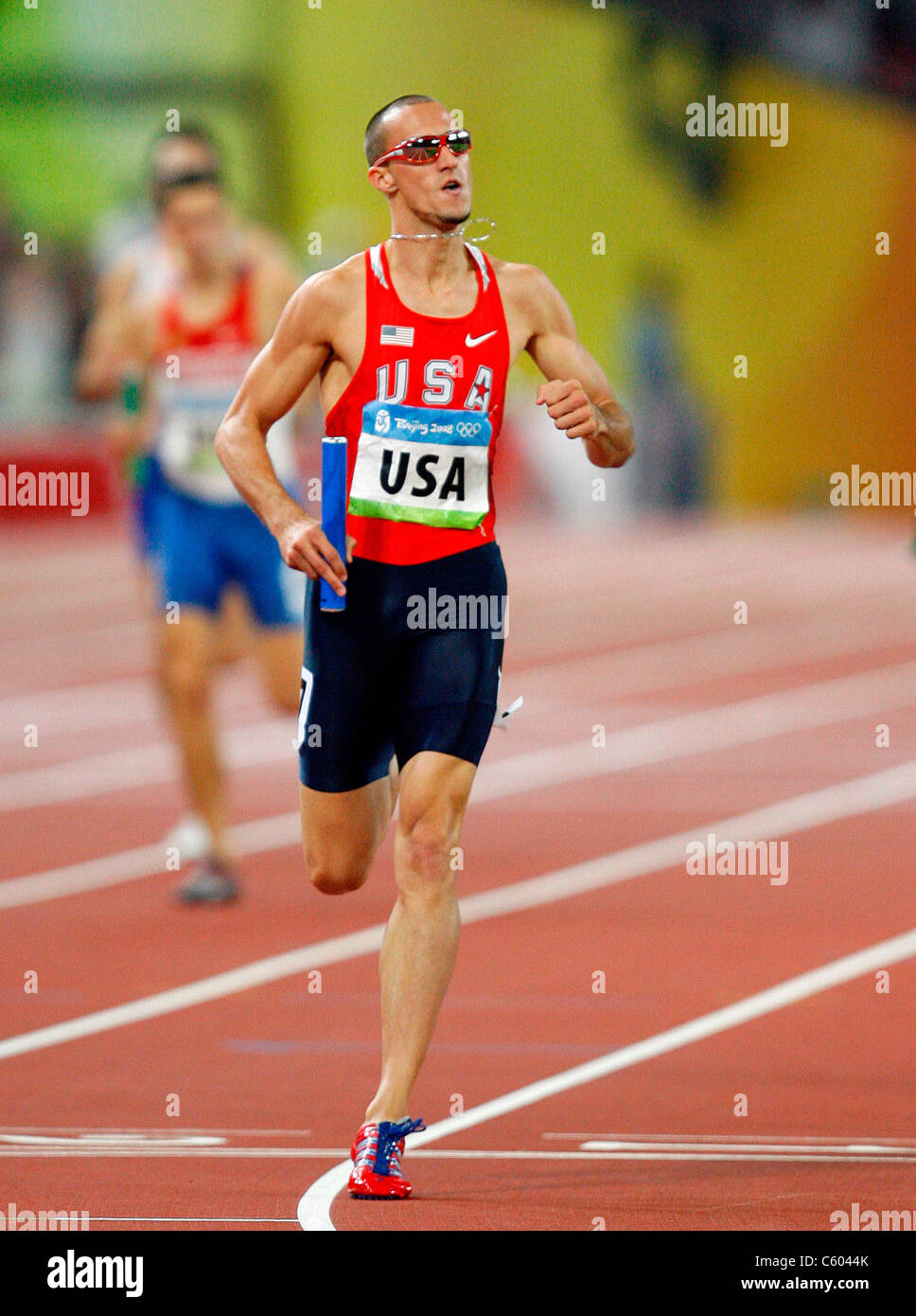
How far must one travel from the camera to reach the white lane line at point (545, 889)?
302 inches

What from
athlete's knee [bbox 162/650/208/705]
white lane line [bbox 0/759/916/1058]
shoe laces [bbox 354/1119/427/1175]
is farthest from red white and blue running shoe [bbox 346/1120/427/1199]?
athlete's knee [bbox 162/650/208/705]

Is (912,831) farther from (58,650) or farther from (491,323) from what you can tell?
(58,650)

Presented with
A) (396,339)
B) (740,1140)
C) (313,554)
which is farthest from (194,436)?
(740,1140)

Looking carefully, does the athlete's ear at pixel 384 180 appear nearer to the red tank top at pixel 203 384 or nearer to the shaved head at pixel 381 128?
the shaved head at pixel 381 128

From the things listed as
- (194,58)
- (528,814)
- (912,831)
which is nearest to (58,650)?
(528,814)

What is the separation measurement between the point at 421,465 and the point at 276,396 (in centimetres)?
39

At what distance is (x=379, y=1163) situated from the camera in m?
5.43

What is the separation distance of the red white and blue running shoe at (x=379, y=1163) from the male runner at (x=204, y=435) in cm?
424

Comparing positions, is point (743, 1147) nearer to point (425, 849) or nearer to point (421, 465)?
point (425, 849)

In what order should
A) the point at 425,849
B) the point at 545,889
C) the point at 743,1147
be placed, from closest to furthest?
the point at 425,849
the point at 743,1147
the point at 545,889

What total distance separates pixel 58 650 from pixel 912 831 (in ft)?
34.0

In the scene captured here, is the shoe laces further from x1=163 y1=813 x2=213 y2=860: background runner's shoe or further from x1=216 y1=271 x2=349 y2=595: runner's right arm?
x1=163 y1=813 x2=213 y2=860: background runner's shoe

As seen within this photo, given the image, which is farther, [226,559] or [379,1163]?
[226,559]

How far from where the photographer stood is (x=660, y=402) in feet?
A: 113
